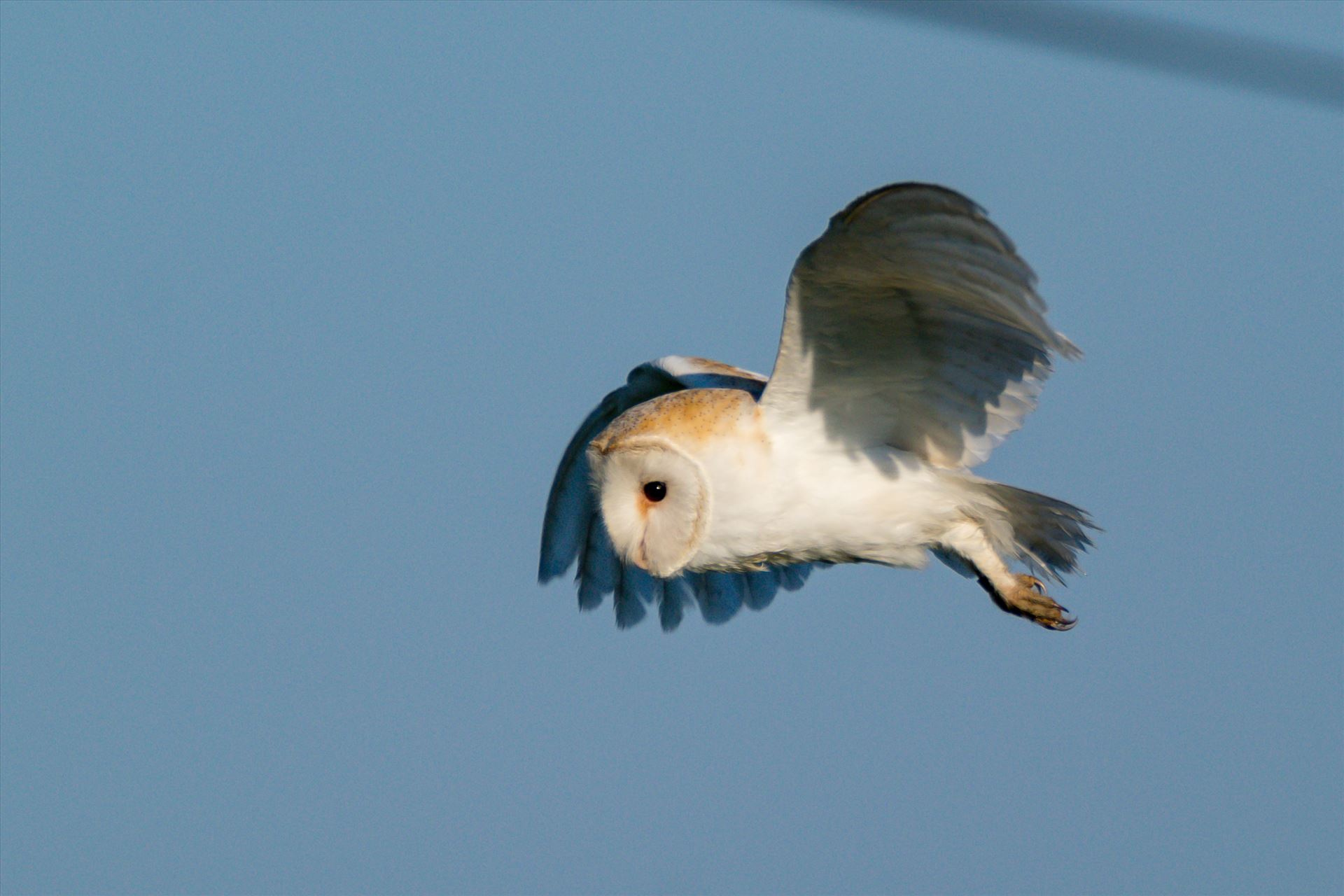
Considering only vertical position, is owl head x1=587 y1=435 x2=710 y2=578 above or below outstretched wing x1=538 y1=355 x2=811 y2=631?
below

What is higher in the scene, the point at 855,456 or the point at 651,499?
the point at 855,456

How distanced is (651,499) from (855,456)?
68 centimetres

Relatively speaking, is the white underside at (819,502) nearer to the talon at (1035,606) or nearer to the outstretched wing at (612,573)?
the talon at (1035,606)

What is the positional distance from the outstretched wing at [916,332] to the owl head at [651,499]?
0.36m

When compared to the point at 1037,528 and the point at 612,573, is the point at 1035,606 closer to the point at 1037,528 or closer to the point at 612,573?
the point at 1037,528

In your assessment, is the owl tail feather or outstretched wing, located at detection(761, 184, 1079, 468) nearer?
outstretched wing, located at detection(761, 184, 1079, 468)

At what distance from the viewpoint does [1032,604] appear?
6.24m

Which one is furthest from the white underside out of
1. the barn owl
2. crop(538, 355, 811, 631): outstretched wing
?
crop(538, 355, 811, 631): outstretched wing

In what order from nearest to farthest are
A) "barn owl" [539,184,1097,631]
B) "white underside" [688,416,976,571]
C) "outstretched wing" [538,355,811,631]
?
"barn owl" [539,184,1097,631] → "white underside" [688,416,976,571] → "outstretched wing" [538,355,811,631]

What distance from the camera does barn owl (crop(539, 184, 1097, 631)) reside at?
5.84 metres

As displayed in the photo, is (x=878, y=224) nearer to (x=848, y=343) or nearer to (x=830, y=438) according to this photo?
(x=848, y=343)

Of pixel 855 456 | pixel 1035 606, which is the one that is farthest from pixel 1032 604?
pixel 855 456

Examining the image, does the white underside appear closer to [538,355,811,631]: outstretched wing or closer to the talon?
the talon

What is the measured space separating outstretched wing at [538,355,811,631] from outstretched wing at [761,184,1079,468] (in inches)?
60.5
